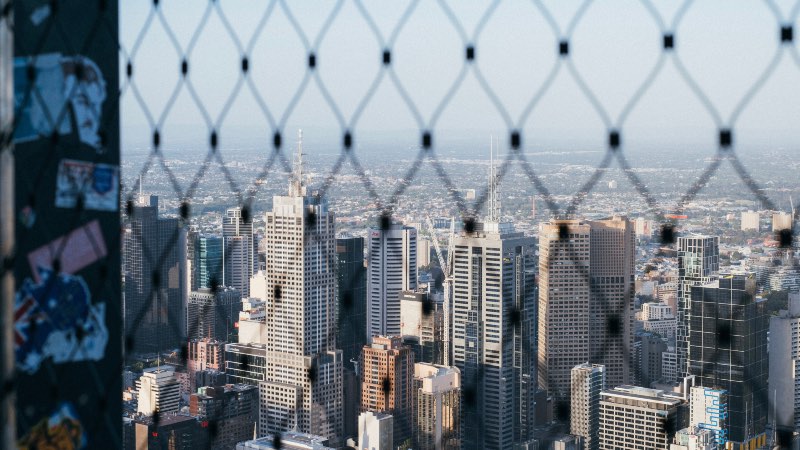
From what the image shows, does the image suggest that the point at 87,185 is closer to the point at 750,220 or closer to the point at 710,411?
the point at 750,220

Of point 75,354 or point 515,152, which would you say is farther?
point 75,354

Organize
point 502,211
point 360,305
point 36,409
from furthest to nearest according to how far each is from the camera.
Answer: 1. point 360,305
2. point 502,211
3. point 36,409

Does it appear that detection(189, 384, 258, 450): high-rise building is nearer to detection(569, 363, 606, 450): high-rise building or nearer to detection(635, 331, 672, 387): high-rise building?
detection(569, 363, 606, 450): high-rise building

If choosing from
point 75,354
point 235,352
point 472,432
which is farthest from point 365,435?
point 75,354

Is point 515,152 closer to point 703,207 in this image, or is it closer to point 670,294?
point 703,207

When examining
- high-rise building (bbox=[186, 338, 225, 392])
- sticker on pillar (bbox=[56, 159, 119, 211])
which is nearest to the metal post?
sticker on pillar (bbox=[56, 159, 119, 211])
